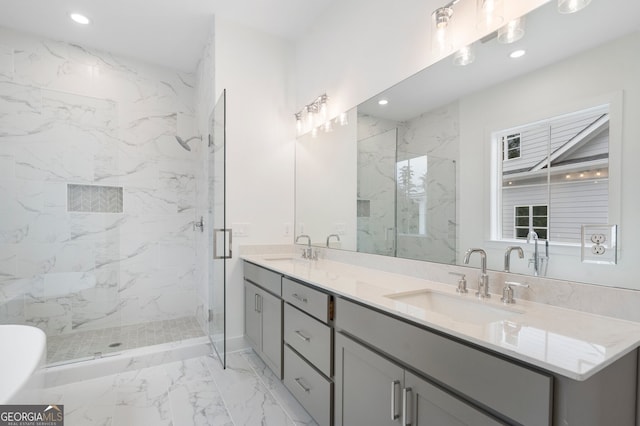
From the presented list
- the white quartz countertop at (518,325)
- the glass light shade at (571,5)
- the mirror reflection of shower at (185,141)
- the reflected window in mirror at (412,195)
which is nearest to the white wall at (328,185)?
the reflected window in mirror at (412,195)

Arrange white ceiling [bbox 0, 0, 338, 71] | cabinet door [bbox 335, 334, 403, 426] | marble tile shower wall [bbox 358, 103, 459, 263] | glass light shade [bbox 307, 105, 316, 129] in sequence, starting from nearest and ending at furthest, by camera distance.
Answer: cabinet door [bbox 335, 334, 403, 426]
marble tile shower wall [bbox 358, 103, 459, 263]
white ceiling [bbox 0, 0, 338, 71]
glass light shade [bbox 307, 105, 316, 129]

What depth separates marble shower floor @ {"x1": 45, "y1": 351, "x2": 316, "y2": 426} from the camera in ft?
5.88

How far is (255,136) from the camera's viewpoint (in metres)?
2.85

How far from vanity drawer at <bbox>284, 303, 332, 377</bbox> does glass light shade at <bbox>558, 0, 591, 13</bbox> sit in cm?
167

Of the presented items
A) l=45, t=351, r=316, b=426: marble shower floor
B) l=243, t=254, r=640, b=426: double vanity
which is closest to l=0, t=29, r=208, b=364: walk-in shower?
l=45, t=351, r=316, b=426: marble shower floor

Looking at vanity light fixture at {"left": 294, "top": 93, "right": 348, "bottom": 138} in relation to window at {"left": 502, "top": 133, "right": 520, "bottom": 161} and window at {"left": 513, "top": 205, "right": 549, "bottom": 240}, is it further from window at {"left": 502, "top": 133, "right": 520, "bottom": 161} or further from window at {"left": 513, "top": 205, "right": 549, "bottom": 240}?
window at {"left": 513, "top": 205, "right": 549, "bottom": 240}

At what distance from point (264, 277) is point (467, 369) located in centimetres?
A: 163

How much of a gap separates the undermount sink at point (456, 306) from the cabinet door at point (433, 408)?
0.83ft

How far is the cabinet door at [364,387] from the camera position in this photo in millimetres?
1146

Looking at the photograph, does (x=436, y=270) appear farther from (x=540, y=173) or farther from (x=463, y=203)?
(x=540, y=173)

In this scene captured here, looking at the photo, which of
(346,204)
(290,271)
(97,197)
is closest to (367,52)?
(346,204)

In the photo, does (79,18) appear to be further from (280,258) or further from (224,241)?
(280,258)

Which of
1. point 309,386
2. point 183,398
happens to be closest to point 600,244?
point 309,386

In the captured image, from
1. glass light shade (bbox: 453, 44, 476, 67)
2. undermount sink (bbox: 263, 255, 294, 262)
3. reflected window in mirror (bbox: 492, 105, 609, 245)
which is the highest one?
glass light shade (bbox: 453, 44, 476, 67)
